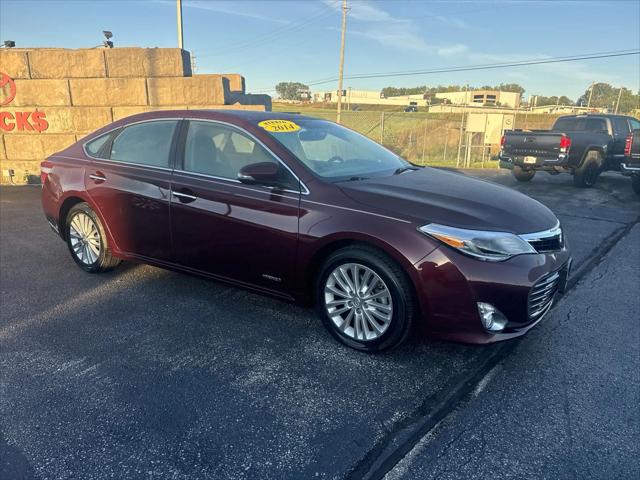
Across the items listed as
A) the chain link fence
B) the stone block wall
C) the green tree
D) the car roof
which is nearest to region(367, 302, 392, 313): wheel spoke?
the car roof

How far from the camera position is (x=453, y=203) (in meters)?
3.04

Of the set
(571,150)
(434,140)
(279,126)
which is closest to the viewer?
(279,126)

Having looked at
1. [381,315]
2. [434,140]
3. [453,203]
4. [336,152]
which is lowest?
[381,315]

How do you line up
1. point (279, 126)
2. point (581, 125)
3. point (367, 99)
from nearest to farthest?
point (279, 126) < point (581, 125) < point (367, 99)

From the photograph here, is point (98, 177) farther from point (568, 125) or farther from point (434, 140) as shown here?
point (434, 140)

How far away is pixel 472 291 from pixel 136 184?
2.93 meters

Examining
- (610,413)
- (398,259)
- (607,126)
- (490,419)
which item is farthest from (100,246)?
(607,126)

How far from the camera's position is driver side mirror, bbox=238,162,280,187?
126 inches

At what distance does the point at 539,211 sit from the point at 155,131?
3258 mm

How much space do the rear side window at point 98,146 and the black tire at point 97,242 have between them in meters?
0.51

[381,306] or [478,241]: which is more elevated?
[478,241]

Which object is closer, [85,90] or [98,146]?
[98,146]

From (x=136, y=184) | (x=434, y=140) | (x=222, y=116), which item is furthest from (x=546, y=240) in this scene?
(x=434, y=140)

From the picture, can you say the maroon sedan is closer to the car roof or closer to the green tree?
the car roof
